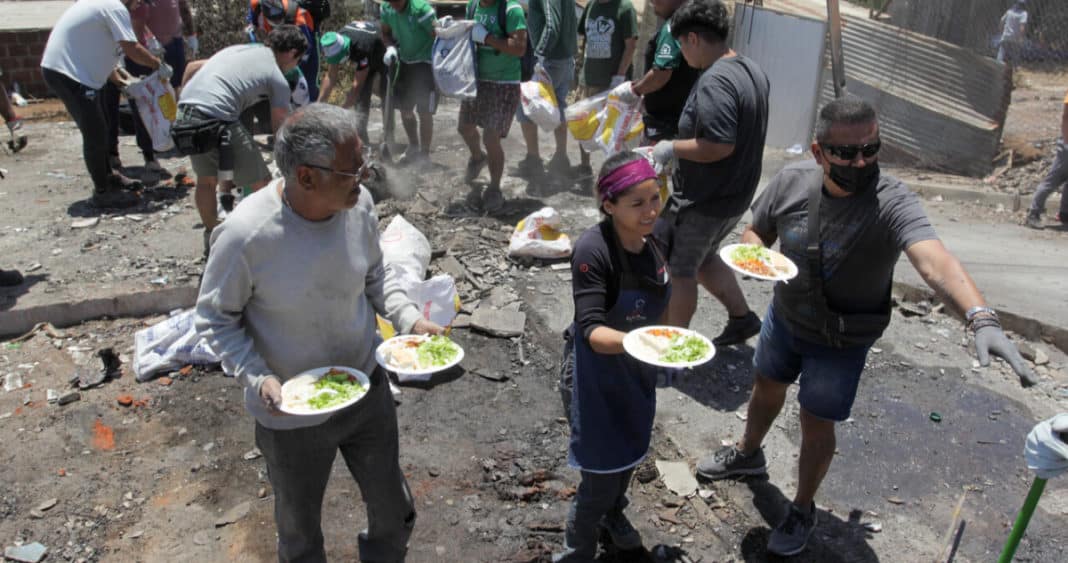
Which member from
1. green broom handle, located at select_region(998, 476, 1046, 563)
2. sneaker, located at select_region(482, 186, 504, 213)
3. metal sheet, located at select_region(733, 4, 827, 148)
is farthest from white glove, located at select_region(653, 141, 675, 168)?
metal sheet, located at select_region(733, 4, 827, 148)

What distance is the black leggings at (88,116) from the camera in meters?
6.92

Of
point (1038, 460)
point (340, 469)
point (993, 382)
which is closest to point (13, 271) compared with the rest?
point (340, 469)

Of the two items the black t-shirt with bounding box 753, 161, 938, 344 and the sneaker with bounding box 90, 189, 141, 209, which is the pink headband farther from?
the sneaker with bounding box 90, 189, 141, 209

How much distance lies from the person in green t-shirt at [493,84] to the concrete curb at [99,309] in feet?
9.64

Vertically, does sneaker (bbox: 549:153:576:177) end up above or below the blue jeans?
below

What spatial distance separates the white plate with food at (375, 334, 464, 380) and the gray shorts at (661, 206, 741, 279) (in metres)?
1.94

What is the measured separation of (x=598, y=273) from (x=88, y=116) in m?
6.25

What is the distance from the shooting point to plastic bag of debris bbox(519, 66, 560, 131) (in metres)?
7.55

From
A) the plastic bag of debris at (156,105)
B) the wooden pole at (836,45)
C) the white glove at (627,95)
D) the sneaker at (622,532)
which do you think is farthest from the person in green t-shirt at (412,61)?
the sneaker at (622,532)

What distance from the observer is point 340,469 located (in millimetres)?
4102

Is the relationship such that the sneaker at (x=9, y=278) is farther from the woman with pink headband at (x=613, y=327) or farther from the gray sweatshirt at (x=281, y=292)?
the woman with pink headband at (x=613, y=327)

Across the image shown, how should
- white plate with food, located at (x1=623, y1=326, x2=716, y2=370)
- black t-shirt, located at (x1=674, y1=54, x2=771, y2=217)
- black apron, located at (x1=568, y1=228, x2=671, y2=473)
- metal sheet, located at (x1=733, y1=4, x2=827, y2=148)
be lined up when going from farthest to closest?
metal sheet, located at (x1=733, y1=4, x2=827, y2=148)
black t-shirt, located at (x1=674, y1=54, x2=771, y2=217)
black apron, located at (x1=568, y1=228, x2=671, y2=473)
white plate with food, located at (x1=623, y1=326, x2=716, y2=370)

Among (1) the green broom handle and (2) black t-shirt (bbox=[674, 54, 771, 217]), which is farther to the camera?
(2) black t-shirt (bbox=[674, 54, 771, 217])

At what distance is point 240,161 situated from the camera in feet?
19.1
